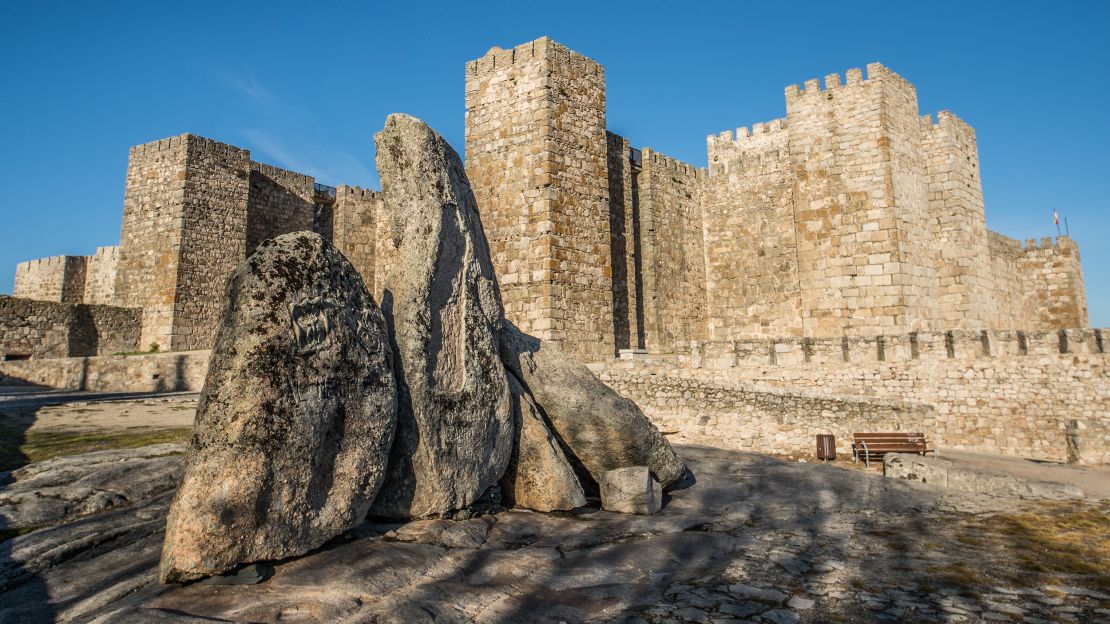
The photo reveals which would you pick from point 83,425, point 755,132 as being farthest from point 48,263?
point 755,132

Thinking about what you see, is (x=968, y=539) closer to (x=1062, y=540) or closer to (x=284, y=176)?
(x=1062, y=540)

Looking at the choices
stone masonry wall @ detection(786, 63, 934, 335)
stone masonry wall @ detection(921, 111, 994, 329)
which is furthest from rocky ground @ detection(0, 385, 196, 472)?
stone masonry wall @ detection(921, 111, 994, 329)

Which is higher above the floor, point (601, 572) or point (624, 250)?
point (624, 250)

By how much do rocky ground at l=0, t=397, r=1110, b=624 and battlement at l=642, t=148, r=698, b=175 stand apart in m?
13.4

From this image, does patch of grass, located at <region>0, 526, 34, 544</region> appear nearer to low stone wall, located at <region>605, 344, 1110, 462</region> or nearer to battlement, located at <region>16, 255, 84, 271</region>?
low stone wall, located at <region>605, 344, 1110, 462</region>

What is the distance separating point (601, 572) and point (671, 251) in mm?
14854

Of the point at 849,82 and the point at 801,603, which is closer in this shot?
the point at 801,603

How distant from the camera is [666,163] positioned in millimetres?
18797

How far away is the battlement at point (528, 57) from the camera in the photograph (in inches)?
553

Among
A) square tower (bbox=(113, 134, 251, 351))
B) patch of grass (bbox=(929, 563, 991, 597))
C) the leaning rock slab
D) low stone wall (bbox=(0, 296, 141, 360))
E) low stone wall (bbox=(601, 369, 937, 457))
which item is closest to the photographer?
patch of grass (bbox=(929, 563, 991, 597))

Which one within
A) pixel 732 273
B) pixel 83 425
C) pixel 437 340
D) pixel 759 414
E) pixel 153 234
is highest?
pixel 153 234

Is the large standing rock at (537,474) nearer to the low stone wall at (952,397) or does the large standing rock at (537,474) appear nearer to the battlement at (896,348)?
the low stone wall at (952,397)

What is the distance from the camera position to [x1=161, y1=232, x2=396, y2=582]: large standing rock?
3.61 m

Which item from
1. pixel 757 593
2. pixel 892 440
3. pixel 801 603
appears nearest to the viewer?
pixel 801 603
